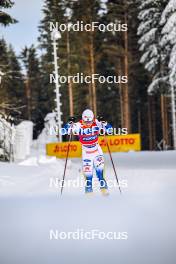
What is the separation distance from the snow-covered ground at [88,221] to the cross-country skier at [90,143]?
29 centimetres

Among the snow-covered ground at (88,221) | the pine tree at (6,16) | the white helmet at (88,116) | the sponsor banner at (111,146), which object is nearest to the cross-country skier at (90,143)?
the white helmet at (88,116)

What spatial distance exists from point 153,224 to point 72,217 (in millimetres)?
1178

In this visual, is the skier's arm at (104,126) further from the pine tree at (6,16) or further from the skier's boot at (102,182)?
the pine tree at (6,16)

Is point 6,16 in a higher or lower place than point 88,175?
higher

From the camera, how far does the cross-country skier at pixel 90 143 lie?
23.0 ft

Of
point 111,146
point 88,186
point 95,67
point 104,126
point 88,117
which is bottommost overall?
point 88,186

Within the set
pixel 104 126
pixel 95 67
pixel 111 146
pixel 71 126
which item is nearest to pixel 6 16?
pixel 111 146

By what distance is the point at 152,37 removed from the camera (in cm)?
2397

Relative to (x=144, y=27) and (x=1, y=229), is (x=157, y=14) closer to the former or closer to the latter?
(x=144, y=27)

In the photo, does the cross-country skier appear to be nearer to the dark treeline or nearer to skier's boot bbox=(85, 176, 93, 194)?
skier's boot bbox=(85, 176, 93, 194)

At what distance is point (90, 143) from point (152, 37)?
18124 mm

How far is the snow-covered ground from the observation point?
4.86 meters

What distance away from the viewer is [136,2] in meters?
24.7

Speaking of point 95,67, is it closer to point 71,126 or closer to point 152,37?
point 152,37
